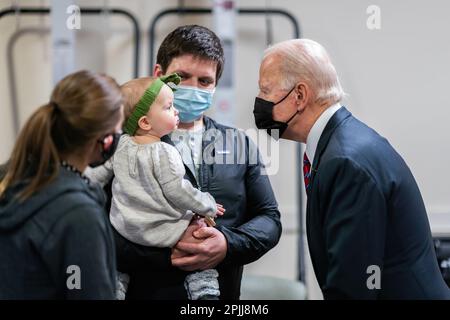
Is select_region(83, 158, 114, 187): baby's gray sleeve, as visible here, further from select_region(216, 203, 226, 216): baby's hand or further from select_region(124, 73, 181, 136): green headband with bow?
select_region(216, 203, 226, 216): baby's hand

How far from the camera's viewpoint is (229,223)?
1696 mm

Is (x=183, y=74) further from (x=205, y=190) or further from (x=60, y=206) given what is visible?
(x=60, y=206)

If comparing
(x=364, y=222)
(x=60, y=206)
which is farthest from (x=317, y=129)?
(x=60, y=206)

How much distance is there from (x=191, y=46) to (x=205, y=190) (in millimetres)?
368

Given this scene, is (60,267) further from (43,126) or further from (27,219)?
(43,126)

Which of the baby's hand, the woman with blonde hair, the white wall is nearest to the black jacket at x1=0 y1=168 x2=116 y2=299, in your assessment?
the woman with blonde hair

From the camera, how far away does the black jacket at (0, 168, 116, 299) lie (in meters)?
1.19

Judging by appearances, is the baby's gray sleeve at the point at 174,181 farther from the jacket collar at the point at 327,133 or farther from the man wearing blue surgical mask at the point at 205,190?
the jacket collar at the point at 327,133

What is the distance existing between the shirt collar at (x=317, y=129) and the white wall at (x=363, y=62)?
1492 millimetres

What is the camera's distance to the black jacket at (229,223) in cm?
158

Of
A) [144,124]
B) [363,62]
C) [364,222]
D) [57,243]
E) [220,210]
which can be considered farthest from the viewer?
[363,62]

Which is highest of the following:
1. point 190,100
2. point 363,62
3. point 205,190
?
point 190,100

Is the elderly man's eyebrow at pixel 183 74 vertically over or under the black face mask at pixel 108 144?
over

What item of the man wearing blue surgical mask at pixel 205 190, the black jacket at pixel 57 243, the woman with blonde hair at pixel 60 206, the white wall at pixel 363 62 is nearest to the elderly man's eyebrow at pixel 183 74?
the man wearing blue surgical mask at pixel 205 190
